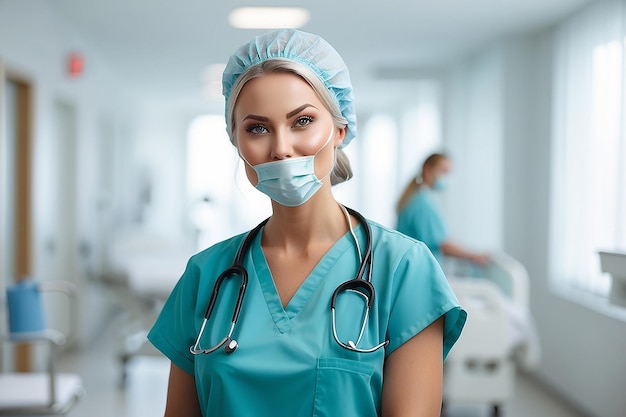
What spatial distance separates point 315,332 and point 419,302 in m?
0.16

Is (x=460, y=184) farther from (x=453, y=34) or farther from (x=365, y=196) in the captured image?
(x=365, y=196)

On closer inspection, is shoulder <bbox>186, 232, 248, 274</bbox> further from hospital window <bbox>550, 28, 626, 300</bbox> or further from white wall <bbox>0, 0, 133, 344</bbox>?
white wall <bbox>0, 0, 133, 344</bbox>

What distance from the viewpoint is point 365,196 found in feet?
32.9

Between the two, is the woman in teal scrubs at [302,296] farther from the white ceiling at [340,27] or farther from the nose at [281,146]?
the white ceiling at [340,27]

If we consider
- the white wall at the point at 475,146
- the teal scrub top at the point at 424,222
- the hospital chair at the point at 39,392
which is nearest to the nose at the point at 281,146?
the hospital chair at the point at 39,392

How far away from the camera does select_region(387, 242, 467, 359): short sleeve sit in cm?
108

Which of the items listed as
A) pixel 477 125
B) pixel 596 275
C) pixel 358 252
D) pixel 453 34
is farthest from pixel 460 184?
pixel 358 252

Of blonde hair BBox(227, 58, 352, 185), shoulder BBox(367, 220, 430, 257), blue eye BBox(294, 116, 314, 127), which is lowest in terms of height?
shoulder BBox(367, 220, 430, 257)

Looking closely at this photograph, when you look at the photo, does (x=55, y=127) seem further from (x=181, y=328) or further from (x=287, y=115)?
(x=287, y=115)

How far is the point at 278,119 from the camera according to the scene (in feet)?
3.58

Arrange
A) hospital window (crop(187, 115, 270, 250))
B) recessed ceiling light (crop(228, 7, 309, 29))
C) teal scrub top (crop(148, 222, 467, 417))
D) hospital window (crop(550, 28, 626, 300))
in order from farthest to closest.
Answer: hospital window (crop(187, 115, 270, 250)) < recessed ceiling light (crop(228, 7, 309, 29)) < hospital window (crop(550, 28, 626, 300)) < teal scrub top (crop(148, 222, 467, 417))

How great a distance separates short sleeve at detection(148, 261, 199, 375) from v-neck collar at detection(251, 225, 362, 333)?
110mm

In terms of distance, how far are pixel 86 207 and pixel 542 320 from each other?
10.5 ft

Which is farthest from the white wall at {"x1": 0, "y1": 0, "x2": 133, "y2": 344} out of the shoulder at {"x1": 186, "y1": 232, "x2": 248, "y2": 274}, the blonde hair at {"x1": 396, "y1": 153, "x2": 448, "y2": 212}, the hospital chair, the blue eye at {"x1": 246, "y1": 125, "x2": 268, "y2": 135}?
the blue eye at {"x1": 246, "y1": 125, "x2": 268, "y2": 135}
